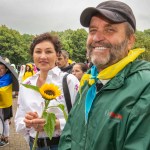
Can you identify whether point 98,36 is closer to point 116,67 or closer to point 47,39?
point 116,67

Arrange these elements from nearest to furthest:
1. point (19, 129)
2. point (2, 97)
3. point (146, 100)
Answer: point (146, 100) < point (19, 129) < point (2, 97)

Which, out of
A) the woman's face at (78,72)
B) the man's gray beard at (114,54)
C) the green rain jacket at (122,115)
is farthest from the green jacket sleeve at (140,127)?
the woman's face at (78,72)

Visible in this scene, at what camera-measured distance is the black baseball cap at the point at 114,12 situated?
2264mm

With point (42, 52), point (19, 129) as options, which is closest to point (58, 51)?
point (42, 52)

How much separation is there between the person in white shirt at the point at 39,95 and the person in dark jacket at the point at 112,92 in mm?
564

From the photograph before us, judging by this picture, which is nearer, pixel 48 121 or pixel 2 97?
pixel 48 121

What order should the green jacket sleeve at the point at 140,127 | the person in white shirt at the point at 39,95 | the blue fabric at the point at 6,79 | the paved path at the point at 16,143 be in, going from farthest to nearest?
the paved path at the point at 16,143 < the blue fabric at the point at 6,79 < the person in white shirt at the point at 39,95 < the green jacket sleeve at the point at 140,127

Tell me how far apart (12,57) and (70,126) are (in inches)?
2057

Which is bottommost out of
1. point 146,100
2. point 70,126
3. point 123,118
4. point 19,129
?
point 19,129

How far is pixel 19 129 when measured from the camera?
3338 mm

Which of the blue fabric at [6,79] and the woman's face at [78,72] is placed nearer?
the blue fabric at [6,79]

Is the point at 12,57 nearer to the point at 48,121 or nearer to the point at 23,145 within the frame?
the point at 23,145

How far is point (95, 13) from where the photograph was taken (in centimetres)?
245

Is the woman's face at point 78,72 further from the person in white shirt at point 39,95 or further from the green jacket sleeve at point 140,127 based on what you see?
the green jacket sleeve at point 140,127
